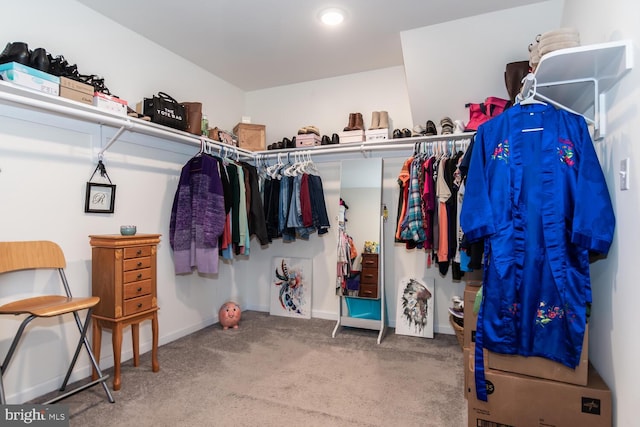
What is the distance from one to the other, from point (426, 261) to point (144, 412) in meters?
2.64

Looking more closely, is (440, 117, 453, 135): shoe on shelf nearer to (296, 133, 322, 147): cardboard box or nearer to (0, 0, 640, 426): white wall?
(0, 0, 640, 426): white wall

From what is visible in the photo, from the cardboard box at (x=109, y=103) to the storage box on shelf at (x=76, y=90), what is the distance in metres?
0.05

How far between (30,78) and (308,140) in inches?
89.1

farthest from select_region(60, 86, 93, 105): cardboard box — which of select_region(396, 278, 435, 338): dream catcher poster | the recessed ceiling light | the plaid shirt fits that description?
select_region(396, 278, 435, 338): dream catcher poster

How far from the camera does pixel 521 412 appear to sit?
1.61 meters

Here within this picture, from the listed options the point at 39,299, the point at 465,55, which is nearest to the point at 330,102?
the point at 465,55

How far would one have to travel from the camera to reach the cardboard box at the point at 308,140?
3627 millimetres

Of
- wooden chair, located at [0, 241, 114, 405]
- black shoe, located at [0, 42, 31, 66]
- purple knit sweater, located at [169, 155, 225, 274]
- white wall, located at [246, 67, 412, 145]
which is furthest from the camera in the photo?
white wall, located at [246, 67, 412, 145]

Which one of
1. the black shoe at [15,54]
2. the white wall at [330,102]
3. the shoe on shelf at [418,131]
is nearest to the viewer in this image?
the black shoe at [15,54]

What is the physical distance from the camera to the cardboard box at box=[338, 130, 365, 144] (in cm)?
344

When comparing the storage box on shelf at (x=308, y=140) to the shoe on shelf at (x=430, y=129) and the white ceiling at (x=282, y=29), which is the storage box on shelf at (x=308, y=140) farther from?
the shoe on shelf at (x=430, y=129)

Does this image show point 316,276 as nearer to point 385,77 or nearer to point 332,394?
point 332,394

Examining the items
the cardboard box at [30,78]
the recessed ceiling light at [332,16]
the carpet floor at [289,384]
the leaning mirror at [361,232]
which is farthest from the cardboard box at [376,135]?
the cardboard box at [30,78]

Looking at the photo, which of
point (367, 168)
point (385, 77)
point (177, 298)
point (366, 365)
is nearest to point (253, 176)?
point (367, 168)
